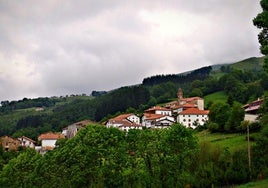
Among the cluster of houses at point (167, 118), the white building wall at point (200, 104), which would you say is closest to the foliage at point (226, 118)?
the cluster of houses at point (167, 118)

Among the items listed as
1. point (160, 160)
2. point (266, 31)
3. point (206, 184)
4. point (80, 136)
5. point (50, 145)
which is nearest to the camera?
point (266, 31)

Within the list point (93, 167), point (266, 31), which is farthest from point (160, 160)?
point (266, 31)

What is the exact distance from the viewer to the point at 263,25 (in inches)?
1028

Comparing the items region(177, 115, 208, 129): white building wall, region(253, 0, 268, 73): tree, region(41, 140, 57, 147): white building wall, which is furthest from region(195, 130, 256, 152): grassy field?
region(41, 140, 57, 147): white building wall

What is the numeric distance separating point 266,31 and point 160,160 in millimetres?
23007

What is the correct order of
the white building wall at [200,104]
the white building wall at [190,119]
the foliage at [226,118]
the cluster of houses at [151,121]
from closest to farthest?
the foliage at [226,118]
the cluster of houses at [151,121]
the white building wall at [190,119]
the white building wall at [200,104]

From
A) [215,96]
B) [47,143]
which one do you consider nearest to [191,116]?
[215,96]

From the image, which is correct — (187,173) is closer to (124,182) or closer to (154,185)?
(154,185)

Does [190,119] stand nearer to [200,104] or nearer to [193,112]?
[193,112]

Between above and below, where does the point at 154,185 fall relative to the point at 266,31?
below

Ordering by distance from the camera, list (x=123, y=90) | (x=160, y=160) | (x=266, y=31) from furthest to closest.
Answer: (x=123, y=90), (x=160, y=160), (x=266, y=31)

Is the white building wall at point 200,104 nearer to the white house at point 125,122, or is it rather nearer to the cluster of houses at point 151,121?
the cluster of houses at point 151,121

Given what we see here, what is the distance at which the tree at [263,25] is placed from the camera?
25153 mm

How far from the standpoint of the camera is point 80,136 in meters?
49.4
